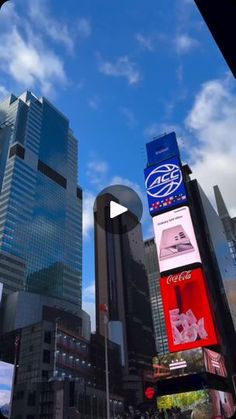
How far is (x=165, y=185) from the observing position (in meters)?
51.6

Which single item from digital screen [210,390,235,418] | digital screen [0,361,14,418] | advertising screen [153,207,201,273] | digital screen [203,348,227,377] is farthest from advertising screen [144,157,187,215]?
digital screen [0,361,14,418]

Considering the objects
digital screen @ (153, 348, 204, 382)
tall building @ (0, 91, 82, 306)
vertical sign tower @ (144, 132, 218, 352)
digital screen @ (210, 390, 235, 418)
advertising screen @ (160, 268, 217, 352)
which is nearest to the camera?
digital screen @ (210, 390, 235, 418)

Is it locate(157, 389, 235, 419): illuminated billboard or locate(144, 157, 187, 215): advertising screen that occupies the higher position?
locate(144, 157, 187, 215): advertising screen

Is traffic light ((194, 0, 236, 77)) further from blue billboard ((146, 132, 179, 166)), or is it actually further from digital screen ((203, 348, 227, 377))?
blue billboard ((146, 132, 179, 166))

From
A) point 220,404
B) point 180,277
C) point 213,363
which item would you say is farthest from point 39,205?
point 220,404

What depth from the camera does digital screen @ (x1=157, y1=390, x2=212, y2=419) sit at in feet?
125

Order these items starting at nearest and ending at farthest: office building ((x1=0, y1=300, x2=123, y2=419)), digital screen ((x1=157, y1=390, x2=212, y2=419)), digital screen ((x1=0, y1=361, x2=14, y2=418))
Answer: digital screen ((x1=157, y1=390, x2=212, y2=419)) → digital screen ((x1=0, y1=361, x2=14, y2=418)) → office building ((x1=0, y1=300, x2=123, y2=419))

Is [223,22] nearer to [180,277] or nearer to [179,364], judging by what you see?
[180,277]

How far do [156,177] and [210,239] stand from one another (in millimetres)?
55870

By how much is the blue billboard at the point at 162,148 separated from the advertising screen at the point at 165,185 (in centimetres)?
254

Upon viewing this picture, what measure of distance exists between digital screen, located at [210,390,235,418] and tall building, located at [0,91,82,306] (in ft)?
320

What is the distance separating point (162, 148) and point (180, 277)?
64.6ft

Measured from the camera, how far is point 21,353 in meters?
78.2

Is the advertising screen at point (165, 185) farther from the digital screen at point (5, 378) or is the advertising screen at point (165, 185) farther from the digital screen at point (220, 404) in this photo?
the digital screen at point (5, 378)
